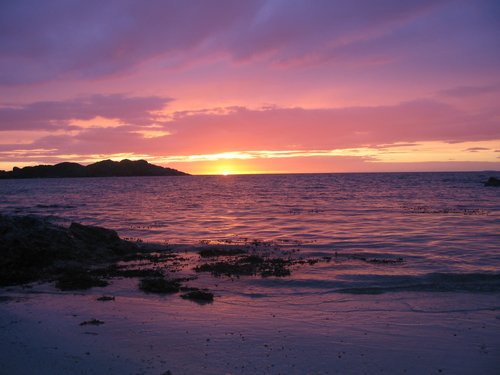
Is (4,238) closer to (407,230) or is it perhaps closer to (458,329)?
(458,329)

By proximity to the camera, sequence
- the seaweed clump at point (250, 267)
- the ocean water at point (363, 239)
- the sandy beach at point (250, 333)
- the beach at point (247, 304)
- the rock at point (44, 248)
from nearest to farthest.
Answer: the sandy beach at point (250, 333) → the beach at point (247, 304) → the ocean water at point (363, 239) → the rock at point (44, 248) → the seaweed clump at point (250, 267)

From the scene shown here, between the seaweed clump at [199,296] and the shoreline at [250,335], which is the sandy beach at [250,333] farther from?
the seaweed clump at [199,296]

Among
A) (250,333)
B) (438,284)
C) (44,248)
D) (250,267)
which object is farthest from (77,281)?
(438,284)

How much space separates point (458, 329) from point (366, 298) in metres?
3.42

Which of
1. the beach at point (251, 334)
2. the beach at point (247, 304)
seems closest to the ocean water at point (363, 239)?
the beach at point (247, 304)

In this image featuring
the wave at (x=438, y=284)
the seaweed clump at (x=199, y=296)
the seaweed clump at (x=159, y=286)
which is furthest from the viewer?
the wave at (x=438, y=284)

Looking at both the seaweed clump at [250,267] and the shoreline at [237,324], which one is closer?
the shoreline at [237,324]

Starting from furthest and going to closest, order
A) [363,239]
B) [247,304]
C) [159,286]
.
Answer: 1. [363,239]
2. [159,286]
3. [247,304]

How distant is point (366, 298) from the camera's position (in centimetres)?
1340

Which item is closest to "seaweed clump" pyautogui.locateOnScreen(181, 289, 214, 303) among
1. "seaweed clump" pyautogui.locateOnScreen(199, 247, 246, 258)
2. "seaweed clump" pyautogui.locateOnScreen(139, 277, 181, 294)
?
"seaweed clump" pyautogui.locateOnScreen(139, 277, 181, 294)

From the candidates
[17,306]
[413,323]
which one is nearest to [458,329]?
[413,323]

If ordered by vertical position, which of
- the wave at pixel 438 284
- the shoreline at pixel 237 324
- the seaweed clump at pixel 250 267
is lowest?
the wave at pixel 438 284

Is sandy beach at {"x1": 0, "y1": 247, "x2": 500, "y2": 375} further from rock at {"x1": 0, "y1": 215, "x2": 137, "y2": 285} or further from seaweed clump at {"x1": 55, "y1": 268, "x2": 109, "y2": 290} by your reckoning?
rock at {"x1": 0, "y1": 215, "x2": 137, "y2": 285}

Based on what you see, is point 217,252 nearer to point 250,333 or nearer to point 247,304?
point 247,304
